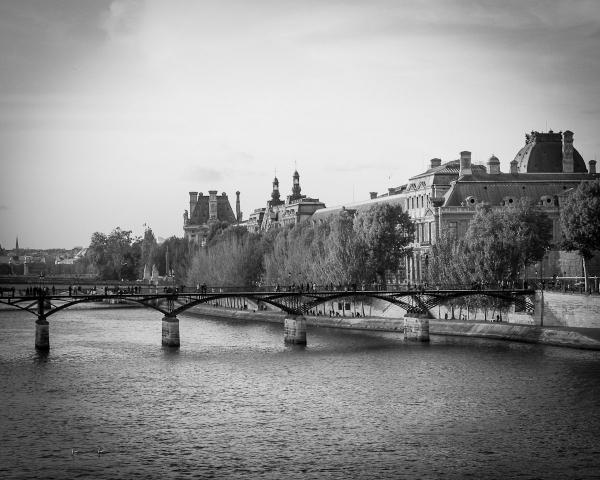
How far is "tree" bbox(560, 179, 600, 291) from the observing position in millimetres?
88125

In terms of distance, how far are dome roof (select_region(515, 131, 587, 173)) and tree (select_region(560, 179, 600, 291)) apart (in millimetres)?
54701

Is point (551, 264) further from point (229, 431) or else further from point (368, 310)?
point (229, 431)

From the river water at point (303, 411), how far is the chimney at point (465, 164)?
149 feet

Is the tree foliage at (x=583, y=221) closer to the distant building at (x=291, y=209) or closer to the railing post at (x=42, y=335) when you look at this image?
the railing post at (x=42, y=335)

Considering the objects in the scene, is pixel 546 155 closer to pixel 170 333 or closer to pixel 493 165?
pixel 493 165

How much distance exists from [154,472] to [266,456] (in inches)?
207

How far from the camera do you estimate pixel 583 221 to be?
88.4 m

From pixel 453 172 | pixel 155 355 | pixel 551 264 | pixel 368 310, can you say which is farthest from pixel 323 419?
pixel 453 172

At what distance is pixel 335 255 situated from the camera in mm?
111125

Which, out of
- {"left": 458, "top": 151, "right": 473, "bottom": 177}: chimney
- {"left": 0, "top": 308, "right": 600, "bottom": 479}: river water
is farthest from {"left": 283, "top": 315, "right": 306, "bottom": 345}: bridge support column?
{"left": 458, "top": 151, "right": 473, "bottom": 177}: chimney

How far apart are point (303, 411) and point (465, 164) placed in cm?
7874

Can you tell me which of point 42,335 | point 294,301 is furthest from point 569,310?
point 42,335

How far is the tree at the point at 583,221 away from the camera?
88125 mm

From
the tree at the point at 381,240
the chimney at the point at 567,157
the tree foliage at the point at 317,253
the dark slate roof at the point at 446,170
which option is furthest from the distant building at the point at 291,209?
the tree at the point at 381,240
